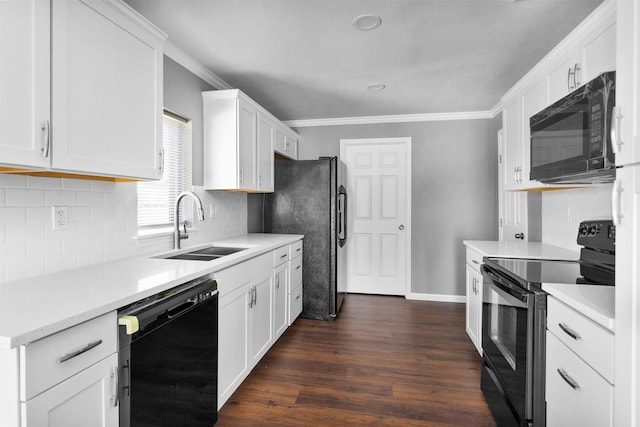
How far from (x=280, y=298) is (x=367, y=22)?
2.25 meters

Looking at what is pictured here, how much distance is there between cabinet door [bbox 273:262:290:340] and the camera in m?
2.91

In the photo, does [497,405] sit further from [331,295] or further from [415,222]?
[415,222]

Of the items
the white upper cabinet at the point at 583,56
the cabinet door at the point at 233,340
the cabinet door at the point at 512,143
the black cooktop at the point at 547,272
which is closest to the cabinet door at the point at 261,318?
the cabinet door at the point at 233,340

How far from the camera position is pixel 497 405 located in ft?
6.41

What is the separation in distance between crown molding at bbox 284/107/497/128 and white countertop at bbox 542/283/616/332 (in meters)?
3.27

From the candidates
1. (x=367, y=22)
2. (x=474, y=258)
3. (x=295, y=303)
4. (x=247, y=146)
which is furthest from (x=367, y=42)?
(x=295, y=303)

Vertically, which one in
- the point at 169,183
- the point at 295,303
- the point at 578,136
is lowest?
the point at 295,303

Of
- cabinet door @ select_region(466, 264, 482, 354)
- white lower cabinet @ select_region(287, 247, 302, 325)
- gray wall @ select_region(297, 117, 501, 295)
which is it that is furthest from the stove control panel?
white lower cabinet @ select_region(287, 247, 302, 325)

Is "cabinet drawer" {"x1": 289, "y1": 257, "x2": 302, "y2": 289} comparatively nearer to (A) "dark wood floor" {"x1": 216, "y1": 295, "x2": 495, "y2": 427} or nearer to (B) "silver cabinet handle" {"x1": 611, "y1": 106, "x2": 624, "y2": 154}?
(A) "dark wood floor" {"x1": 216, "y1": 295, "x2": 495, "y2": 427}

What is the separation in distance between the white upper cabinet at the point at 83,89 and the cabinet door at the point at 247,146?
95 cm

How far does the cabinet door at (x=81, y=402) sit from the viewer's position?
0.95 metres

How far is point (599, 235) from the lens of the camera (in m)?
1.99

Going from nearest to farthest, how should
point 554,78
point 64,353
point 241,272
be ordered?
point 64,353
point 241,272
point 554,78

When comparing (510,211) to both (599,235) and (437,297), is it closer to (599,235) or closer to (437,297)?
(437,297)
